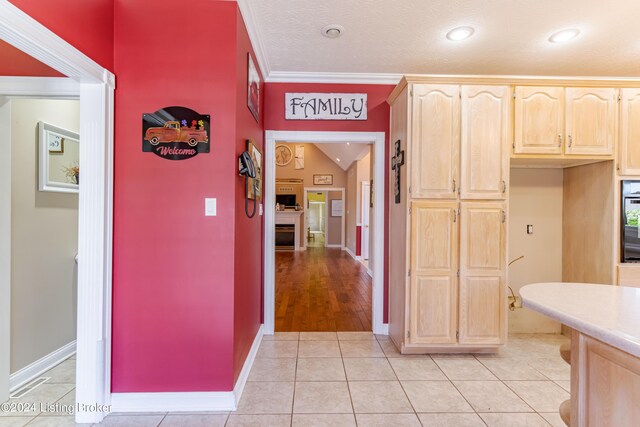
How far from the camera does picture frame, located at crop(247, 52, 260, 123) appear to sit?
2.31 m

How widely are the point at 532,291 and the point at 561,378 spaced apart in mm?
1640

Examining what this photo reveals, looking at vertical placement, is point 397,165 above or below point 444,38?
below

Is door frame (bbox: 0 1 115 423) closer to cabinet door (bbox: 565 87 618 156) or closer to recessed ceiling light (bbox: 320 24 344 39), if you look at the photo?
recessed ceiling light (bbox: 320 24 344 39)

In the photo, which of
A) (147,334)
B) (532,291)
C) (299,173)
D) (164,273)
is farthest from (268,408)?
(299,173)

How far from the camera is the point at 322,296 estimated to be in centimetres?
457

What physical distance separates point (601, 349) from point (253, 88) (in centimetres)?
256

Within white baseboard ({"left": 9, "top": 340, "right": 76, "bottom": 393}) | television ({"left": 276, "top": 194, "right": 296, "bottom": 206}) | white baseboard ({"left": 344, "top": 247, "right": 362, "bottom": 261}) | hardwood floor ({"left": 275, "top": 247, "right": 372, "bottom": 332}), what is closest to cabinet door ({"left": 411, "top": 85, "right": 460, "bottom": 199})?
hardwood floor ({"left": 275, "top": 247, "right": 372, "bottom": 332})

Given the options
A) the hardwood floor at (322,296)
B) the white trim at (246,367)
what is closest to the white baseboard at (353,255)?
Answer: the hardwood floor at (322,296)

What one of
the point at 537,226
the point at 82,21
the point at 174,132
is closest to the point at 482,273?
the point at 537,226

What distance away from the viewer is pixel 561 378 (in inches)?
92.3

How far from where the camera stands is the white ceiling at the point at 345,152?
7.19m

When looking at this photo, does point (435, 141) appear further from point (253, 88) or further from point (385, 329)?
point (385, 329)

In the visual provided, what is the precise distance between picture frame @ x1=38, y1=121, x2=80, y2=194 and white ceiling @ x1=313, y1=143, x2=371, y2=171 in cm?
508

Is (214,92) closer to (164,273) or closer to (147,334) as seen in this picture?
(164,273)
